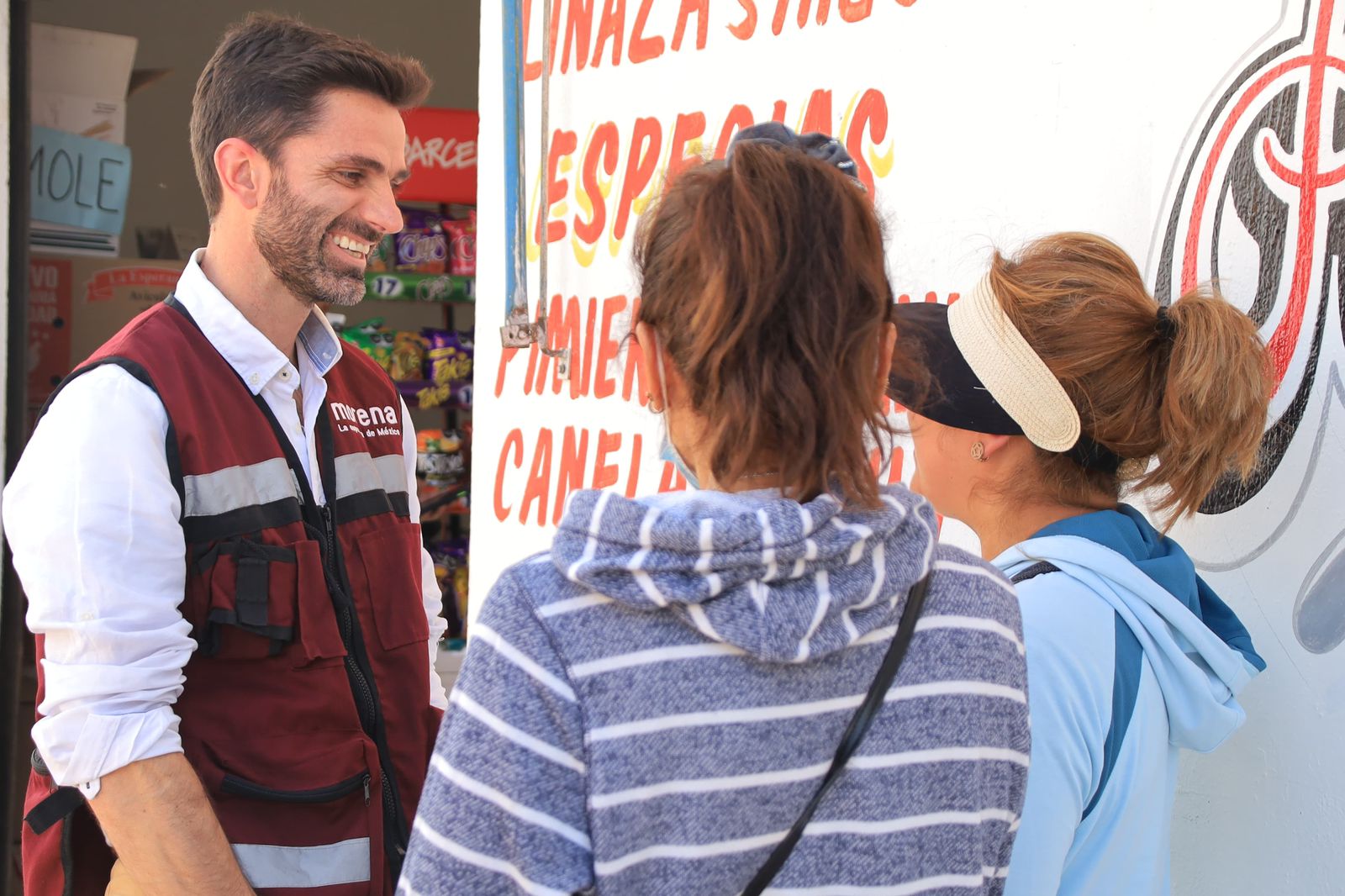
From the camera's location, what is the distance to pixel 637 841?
0.86 metres

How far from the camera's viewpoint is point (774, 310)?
88 cm

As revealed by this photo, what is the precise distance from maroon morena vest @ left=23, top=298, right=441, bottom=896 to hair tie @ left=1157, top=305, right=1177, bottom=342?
3.81 feet

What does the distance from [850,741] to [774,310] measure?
0.34 metres

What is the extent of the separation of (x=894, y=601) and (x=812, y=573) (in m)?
0.08

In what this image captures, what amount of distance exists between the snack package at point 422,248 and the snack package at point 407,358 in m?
0.29

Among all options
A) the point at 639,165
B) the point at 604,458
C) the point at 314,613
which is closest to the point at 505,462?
the point at 604,458

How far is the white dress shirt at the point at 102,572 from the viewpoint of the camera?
4.63ft

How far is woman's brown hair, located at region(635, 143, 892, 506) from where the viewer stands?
88 centimetres

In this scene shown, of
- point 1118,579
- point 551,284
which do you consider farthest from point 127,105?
point 1118,579

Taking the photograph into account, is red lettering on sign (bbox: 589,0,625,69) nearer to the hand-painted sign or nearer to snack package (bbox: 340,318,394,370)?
snack package (bbox: 340,318,394,370)

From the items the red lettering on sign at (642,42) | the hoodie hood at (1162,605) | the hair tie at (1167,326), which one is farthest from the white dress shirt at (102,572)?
the red lettering on sign at (642,42)

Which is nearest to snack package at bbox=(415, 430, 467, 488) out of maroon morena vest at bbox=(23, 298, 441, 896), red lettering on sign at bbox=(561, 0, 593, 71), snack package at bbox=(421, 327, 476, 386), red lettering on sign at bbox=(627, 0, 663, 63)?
snack package at bbox=(421, 327, 476, 386)

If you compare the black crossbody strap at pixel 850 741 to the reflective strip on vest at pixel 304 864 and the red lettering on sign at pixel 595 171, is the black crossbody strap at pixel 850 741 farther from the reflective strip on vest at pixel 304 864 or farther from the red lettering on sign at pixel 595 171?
the red lettering on sign at pixel 595 171

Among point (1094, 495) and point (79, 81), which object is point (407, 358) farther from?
point (1094, 495)
